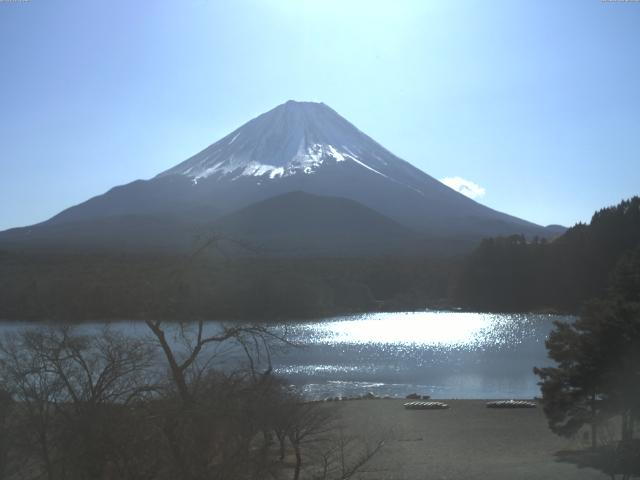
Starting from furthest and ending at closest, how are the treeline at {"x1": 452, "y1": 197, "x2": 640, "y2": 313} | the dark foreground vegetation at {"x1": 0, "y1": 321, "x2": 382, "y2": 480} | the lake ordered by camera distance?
1. the treeline at {"x1": 452, "y1": 197, "x2": 640, "y2": 313}
2. the lake
3. the dark foreground vegetation at {"x1": 0, "y1": 321, "x2": 382, "y2": 480}

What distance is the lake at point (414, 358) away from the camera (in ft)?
67.1

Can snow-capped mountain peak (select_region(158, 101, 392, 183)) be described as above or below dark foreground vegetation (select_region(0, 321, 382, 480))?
above

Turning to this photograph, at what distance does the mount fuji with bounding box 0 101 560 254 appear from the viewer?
201ft

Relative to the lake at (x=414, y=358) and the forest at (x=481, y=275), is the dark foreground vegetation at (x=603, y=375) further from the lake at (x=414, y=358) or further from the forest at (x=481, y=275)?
the forest at (x=481, y=275)

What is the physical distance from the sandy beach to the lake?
2.14 meters

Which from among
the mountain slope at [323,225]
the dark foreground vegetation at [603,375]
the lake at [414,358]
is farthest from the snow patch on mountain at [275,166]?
the dark foreground vegetation at [603,375]

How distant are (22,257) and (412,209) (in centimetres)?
5636

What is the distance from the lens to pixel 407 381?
21.9m

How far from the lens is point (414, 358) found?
26609 mm

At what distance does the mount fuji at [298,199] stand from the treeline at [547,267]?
14187 mm

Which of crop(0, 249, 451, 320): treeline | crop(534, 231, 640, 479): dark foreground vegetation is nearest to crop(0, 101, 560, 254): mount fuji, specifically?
crop(0, 249, 451, 320): treeline

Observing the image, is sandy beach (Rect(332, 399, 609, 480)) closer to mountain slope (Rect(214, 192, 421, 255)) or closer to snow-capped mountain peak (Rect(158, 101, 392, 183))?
mountain slope (Rect(214, 192, 421, 255))

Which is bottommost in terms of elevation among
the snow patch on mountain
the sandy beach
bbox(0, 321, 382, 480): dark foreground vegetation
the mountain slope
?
A: the sandy beach

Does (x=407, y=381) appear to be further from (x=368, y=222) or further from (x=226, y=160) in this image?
(x=226, y=160)
